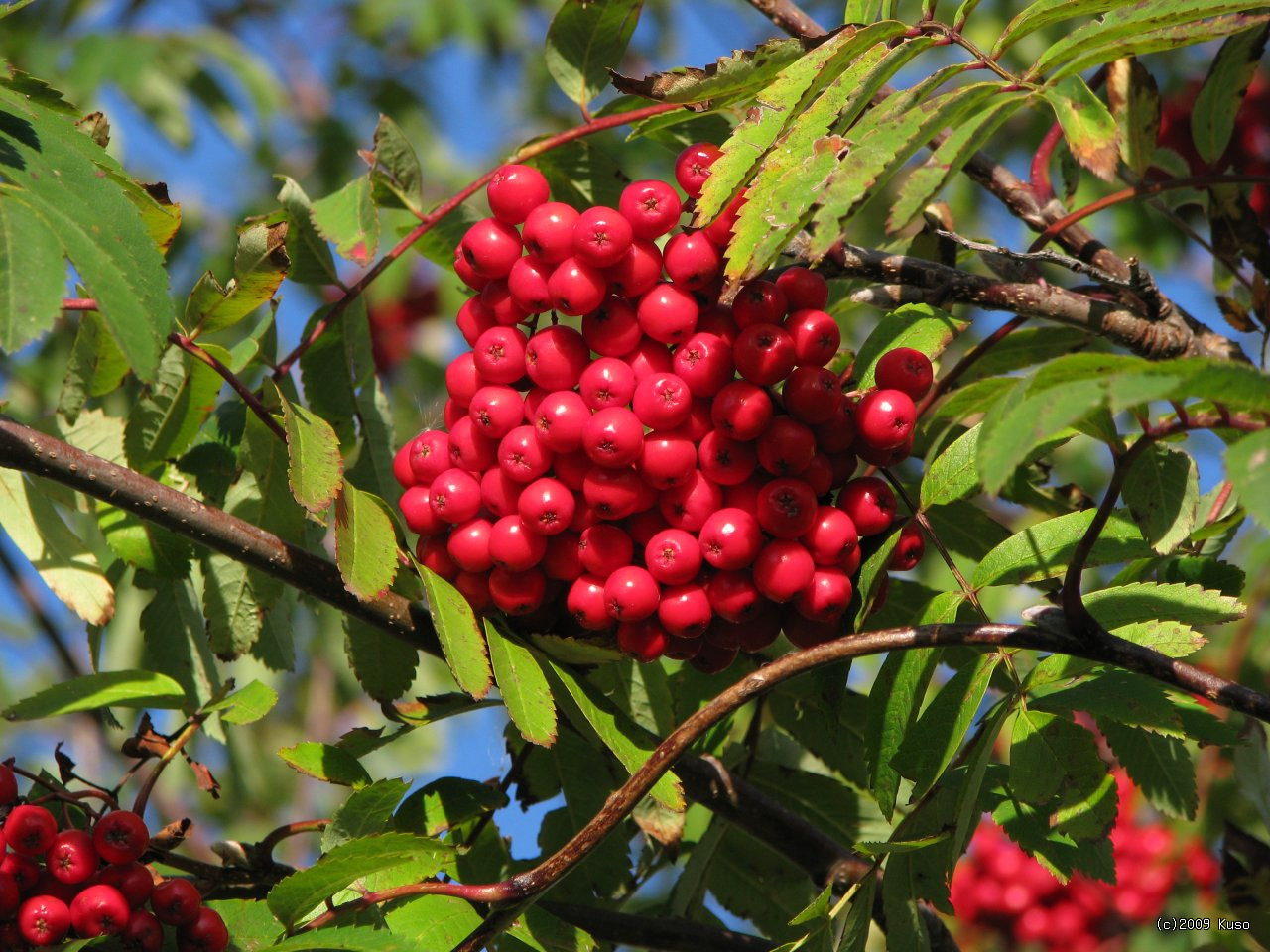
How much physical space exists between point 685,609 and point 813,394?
0.31 meters

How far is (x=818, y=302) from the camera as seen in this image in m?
1.60

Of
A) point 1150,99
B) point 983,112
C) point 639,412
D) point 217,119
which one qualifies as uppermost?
point 217,119

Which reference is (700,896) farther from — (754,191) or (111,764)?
(111,764)

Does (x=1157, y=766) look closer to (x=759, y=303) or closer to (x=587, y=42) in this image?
(x=759, y=303)

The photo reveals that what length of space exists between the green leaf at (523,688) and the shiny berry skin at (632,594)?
127 millimetres

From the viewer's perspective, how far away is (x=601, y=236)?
153 centimetres

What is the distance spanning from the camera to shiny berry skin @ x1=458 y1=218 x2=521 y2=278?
165 centimetres

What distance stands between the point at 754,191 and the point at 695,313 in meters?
0.24

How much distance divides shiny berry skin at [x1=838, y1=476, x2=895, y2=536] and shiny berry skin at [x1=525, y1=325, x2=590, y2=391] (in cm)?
38

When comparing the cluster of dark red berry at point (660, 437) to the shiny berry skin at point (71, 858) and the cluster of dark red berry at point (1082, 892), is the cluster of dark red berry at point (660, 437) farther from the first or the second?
the cluster of dark red berry at point (1082, 892)

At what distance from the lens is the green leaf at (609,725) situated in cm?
158

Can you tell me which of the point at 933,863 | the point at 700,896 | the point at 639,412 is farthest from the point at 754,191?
the point at 700,896

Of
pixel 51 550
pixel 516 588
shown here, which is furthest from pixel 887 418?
pixel 51 550

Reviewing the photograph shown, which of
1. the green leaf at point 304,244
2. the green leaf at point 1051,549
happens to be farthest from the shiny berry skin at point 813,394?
the green leaf at point 304,244
